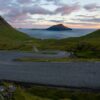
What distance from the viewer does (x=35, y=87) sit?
28.9 m

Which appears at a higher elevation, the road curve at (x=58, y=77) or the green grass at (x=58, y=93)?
the road curve at (x=58, y=77)

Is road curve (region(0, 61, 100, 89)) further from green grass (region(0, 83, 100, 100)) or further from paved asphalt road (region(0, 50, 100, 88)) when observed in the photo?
green grass (region(0, 83, 100, 100))

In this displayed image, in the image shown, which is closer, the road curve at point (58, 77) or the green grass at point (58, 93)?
the green grass at point (58, 93)

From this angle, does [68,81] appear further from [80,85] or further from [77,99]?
[77,99]

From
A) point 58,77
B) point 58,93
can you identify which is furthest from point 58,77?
point 58,93

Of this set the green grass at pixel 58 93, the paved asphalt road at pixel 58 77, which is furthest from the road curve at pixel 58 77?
the green grass at pixel 58 93

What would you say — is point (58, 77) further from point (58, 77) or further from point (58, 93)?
point (58, 93)

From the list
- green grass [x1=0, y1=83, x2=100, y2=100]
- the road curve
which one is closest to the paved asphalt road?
the road curve

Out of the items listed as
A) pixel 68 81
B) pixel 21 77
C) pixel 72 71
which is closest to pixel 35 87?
pixel 68 81

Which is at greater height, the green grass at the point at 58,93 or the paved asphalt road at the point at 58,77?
the paved asphalt road at the point at 58,77

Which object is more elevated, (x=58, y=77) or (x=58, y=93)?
(x=58, y=77)

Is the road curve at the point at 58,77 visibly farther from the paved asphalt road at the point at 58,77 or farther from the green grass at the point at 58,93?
the green grass at the point at 58,93

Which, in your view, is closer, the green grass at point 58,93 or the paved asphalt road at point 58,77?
the green grass at point 58,93

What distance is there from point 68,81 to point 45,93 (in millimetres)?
4594
